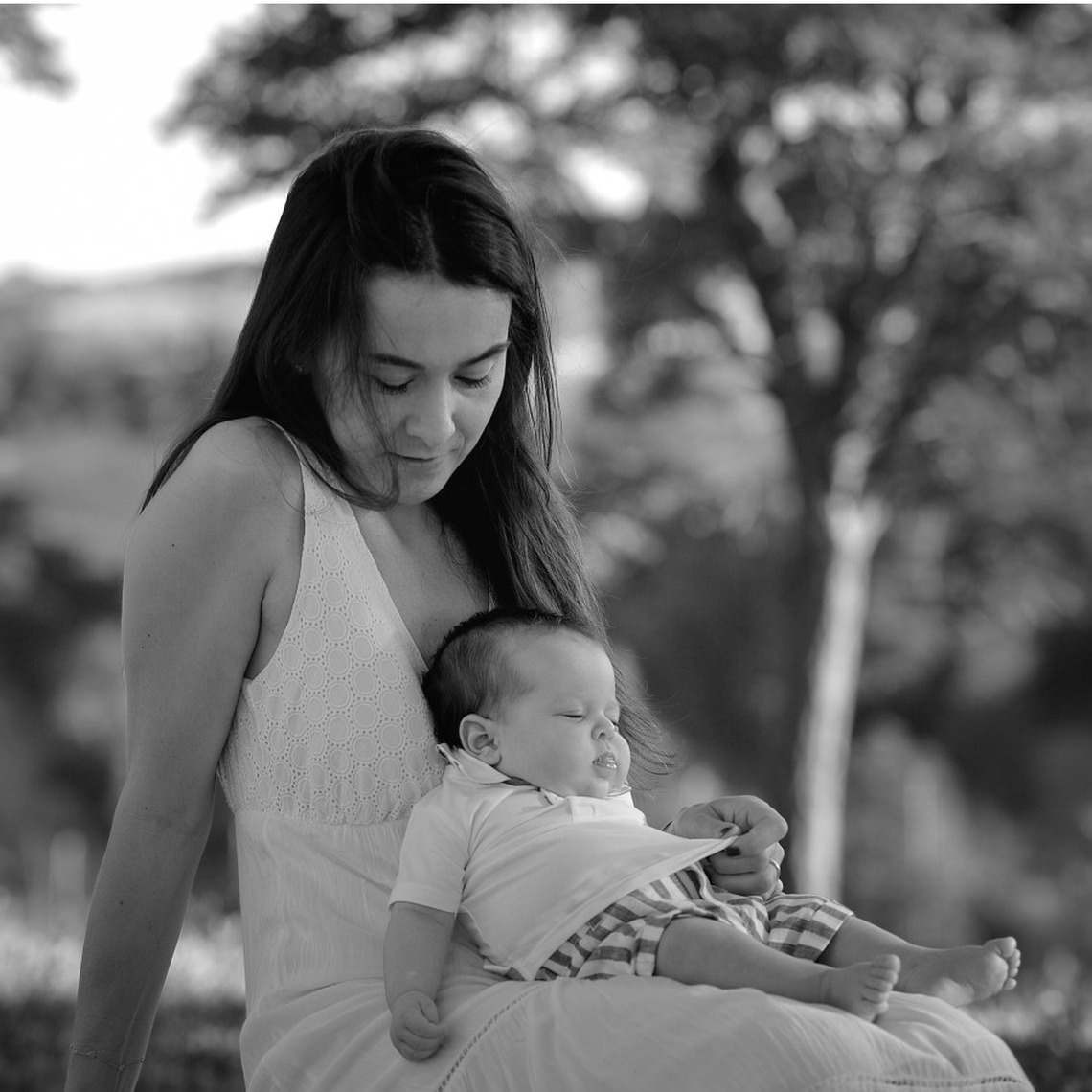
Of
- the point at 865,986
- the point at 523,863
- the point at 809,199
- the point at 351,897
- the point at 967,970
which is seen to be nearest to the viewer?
the point at 865,986

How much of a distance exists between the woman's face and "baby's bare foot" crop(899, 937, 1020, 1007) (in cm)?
84

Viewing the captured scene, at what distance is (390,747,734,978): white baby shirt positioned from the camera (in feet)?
5.72

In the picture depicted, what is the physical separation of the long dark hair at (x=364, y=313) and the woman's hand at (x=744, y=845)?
0.25 meters

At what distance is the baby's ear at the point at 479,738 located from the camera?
1927 mm

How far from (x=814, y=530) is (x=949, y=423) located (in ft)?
3.20

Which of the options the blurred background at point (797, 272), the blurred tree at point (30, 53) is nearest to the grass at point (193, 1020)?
the blurred background at point (797, 272)

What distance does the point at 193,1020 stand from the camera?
5016 mm

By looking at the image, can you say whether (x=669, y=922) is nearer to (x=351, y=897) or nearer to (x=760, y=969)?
(x=760, y=969)

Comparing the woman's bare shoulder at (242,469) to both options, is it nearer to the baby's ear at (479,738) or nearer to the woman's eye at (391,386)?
the woman's eye at (391,386)


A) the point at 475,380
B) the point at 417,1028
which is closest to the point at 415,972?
the point at 417,1028

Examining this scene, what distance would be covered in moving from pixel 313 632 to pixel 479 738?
242mm

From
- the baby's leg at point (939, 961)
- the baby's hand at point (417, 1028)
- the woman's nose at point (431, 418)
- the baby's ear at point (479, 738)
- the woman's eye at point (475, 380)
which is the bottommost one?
the baby's hand at point (417, 1028)

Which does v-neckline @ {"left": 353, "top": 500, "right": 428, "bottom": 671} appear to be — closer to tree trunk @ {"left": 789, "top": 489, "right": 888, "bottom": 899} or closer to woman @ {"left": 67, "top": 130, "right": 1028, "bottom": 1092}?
woman @ {"left": 67, "top": 130, "right": 1028, "bottom": 1092}

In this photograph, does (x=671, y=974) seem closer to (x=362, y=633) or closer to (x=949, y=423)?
(x=362, y=633)
